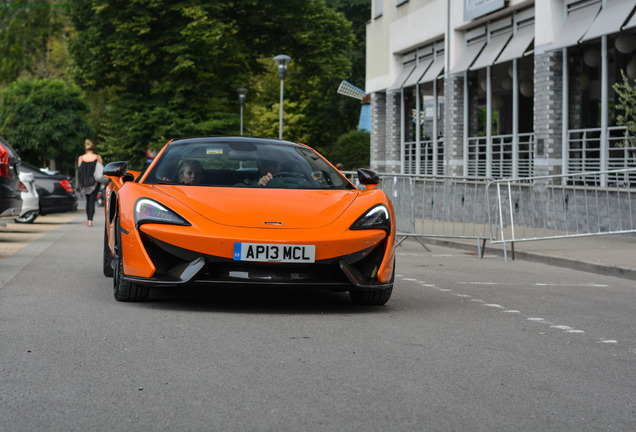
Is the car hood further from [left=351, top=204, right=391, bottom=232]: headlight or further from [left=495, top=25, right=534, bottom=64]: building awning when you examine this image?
[left=495, top=25, right=534, bottom=64]: building awning

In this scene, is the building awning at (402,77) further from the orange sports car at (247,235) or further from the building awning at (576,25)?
the orange sports car at (247,235)

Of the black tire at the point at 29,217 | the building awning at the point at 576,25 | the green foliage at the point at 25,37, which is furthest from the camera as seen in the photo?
the green foliage at the point at 25,37

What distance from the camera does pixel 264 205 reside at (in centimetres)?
764

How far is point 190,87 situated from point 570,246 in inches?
1012

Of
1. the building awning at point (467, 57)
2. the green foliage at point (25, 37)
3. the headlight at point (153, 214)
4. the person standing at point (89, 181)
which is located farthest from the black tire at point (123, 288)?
the green foliage at point (25, 37)

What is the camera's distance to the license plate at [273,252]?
7.25 m

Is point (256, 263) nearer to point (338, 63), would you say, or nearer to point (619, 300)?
point (619, 300)

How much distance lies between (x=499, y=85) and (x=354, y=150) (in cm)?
2409

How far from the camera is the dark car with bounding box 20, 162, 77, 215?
25734 mm

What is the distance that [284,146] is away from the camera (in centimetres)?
909

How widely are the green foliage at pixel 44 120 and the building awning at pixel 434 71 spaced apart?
74.6 ft

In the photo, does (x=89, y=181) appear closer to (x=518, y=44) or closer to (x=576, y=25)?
(x=518, y=44)

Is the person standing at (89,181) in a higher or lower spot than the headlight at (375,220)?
higher

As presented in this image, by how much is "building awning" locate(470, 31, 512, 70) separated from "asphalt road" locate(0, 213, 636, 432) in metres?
15.3
